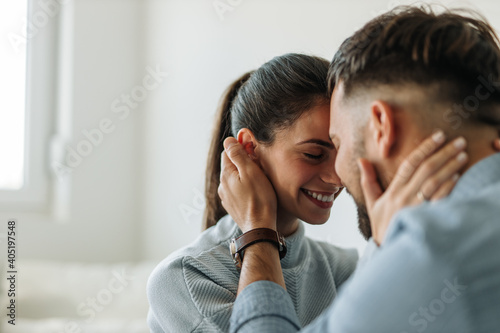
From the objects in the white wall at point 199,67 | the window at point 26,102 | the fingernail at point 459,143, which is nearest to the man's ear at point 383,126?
the fingernail at point 459,143

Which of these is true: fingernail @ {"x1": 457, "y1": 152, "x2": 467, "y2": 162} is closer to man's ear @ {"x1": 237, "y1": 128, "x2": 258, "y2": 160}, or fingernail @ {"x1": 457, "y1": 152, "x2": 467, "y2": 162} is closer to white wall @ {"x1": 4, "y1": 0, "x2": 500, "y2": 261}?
man's ear @ {"x1": 237, "y1": 128, "x2": 258, "y2": 160}

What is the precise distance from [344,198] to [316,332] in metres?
1.38

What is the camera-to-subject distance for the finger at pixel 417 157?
98 centimetres

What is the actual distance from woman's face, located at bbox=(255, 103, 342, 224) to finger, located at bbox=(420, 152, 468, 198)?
1.57 feet

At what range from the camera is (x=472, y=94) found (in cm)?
100

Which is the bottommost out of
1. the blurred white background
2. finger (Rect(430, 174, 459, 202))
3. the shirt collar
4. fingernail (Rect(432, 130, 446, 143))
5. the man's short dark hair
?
the blurred white background

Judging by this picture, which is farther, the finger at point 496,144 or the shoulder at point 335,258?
the shoulder at point 335,258

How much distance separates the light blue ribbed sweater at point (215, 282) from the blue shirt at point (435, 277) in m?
0.49

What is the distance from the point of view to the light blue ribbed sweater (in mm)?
1269

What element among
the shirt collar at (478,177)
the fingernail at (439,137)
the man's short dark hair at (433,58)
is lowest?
the shirt collar at (478,177)

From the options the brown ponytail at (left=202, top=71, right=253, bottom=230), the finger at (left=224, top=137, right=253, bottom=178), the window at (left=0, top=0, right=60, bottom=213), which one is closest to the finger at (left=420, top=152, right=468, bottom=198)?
the finger at (left=224, top=137, right=253, bottom=178)

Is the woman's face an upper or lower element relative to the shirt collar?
lower

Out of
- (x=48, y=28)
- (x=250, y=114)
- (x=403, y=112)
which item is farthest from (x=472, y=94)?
(x=48, y=28)

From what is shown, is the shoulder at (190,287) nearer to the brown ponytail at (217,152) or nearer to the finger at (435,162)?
the brown ponytail at (217,152)
